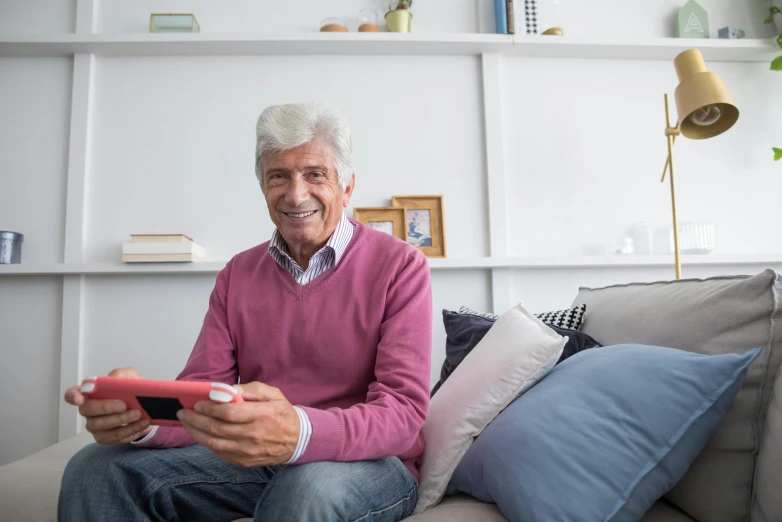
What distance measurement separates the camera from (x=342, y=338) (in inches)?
50.2

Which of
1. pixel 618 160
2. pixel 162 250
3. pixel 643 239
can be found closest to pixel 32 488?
pixel 162 250

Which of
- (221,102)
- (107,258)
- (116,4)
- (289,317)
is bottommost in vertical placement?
(289,317)

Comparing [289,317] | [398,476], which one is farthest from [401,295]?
[398,476]

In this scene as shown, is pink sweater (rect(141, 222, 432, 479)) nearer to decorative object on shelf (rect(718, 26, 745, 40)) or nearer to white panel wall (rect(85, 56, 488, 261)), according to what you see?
white panel wall (rect(85, 56, 488, 261))

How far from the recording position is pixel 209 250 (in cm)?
272

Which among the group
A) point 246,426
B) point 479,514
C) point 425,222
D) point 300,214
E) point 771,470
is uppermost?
point 425,222

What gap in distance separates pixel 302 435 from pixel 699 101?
2038mm

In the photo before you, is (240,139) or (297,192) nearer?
(297,192)

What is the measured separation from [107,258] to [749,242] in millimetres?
3182

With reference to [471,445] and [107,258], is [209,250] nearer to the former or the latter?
[107,258]

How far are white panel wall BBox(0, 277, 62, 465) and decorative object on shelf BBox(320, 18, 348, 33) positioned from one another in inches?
68.9

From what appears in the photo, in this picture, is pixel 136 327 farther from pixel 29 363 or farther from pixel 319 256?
pixel 319 256

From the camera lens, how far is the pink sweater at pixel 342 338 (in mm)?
1146

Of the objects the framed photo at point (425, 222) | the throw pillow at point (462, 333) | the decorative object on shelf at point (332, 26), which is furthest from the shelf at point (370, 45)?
the throw pillow at point (462, 333)
